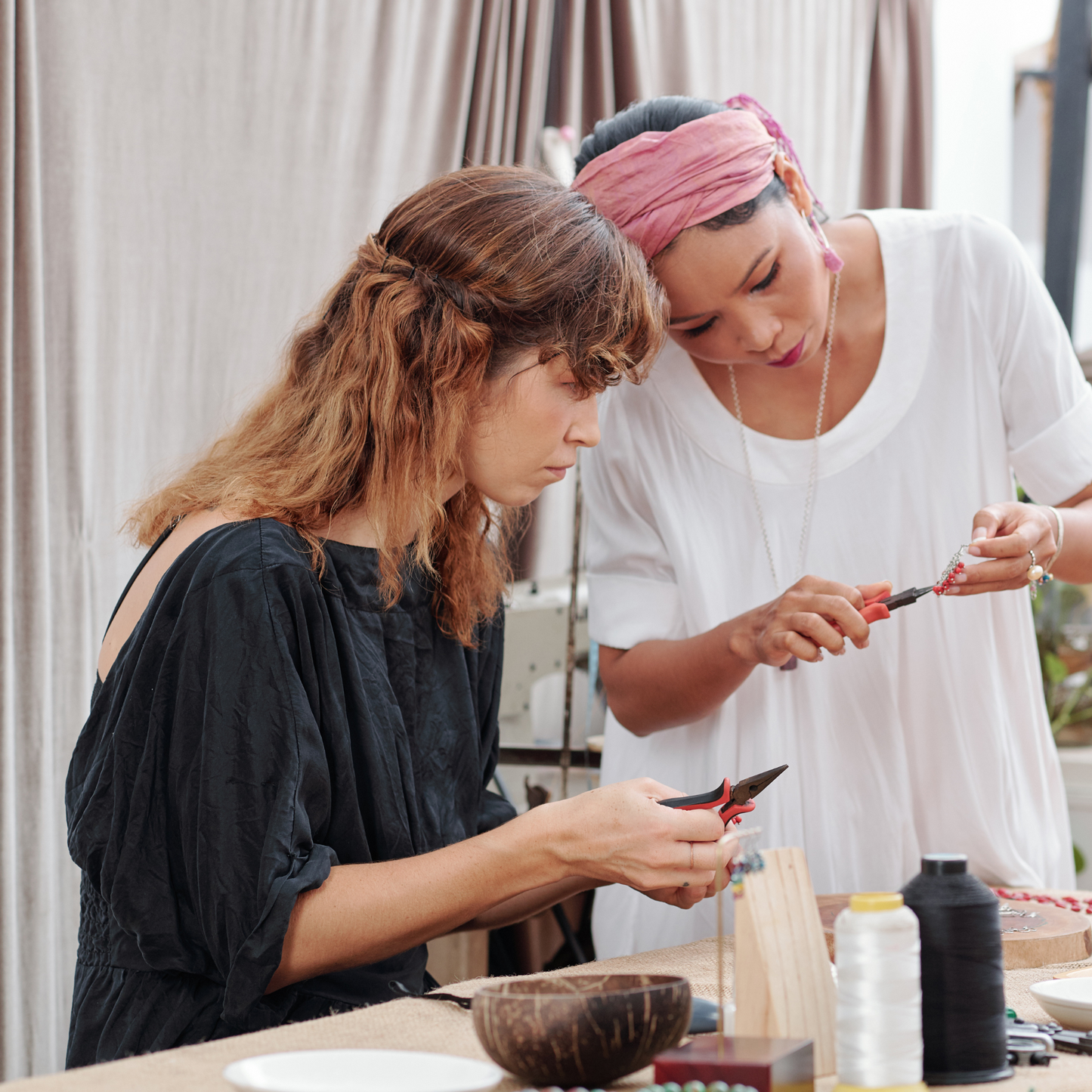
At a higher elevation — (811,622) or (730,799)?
(811,622)

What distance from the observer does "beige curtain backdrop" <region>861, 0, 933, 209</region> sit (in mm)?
3082

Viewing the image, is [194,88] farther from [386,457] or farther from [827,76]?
[827,76]

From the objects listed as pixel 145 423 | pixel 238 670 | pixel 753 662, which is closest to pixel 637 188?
pixel 753 662

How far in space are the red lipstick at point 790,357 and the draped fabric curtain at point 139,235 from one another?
3.79 feet

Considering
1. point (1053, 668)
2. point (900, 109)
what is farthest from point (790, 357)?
point (900, 109)

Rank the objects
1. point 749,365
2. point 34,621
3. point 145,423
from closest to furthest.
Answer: point 749,365
point 34,621
point 145,423

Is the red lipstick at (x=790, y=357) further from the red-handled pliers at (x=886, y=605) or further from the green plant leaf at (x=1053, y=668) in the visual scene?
the green plant leaf at (x=1053, y=668)

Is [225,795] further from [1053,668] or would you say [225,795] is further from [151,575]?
[1053,668]

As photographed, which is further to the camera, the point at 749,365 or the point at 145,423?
the point at 145,423

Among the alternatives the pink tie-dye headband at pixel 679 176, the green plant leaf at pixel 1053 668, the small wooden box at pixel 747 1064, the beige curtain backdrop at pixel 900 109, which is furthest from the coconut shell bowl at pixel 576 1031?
the beige curtain backdrop at pixel 900 109

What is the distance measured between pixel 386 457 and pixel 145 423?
1102mm

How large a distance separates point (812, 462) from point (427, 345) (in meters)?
0.57

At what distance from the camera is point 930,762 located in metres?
1.42

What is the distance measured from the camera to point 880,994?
2.17 ft
